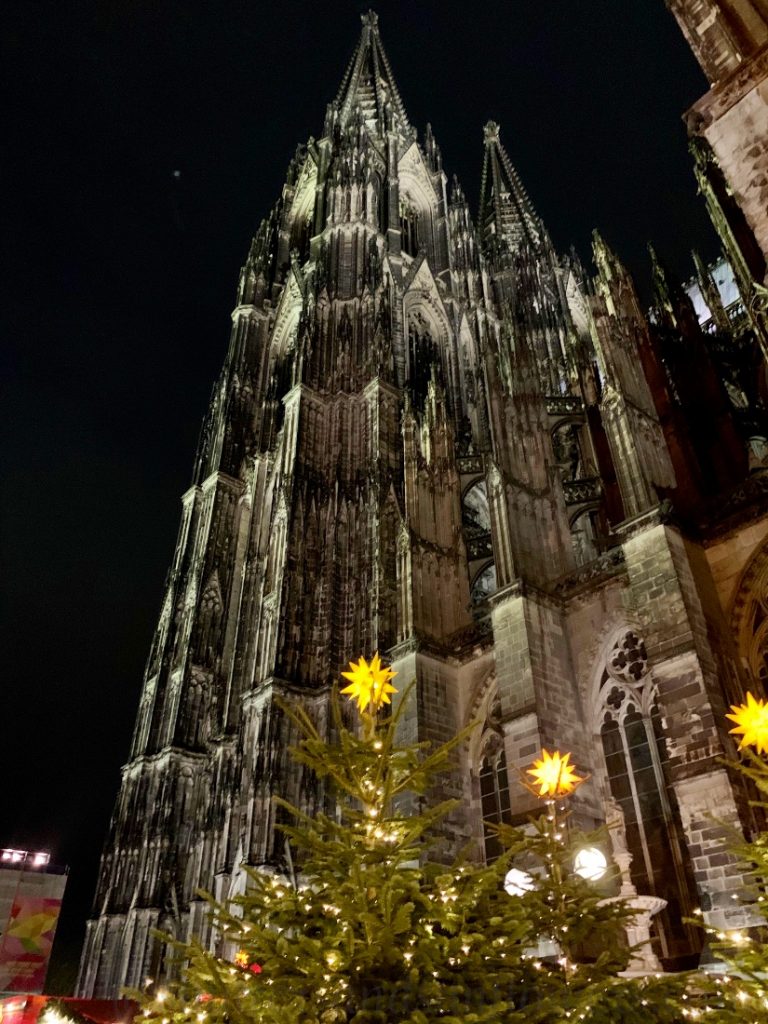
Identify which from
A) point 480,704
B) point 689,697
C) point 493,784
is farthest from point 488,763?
point 689,697

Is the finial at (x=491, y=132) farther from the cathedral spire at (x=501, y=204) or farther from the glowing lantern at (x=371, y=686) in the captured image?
the glowing lantern at (x=371, y=686)

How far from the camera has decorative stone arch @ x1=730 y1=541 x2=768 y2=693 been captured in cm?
1158

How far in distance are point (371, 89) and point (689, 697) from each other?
43.7m

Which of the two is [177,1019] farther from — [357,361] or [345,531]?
[357,361]

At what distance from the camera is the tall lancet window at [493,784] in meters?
14.6

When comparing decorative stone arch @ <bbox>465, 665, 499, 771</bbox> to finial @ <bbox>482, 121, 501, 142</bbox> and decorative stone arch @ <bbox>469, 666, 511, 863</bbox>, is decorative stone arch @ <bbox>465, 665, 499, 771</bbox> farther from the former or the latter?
finial @ <bbox>482, 121, 501, 142</bbox>

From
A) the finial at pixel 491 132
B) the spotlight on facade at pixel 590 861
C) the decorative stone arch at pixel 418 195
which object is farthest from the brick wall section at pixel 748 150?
the finial at pixel 491 132

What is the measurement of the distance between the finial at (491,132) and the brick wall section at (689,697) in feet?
155

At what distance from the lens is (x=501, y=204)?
44906mm

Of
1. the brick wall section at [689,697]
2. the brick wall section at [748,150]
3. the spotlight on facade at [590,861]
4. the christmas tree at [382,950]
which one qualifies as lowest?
the christmas tree at [382,950]

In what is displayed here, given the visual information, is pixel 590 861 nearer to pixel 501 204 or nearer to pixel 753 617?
pixel 753 617

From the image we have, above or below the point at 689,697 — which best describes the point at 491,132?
above

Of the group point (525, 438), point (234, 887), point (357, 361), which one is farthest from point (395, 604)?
point (357, 361)

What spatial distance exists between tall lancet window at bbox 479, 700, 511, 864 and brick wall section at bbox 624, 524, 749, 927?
4811 millimetres
